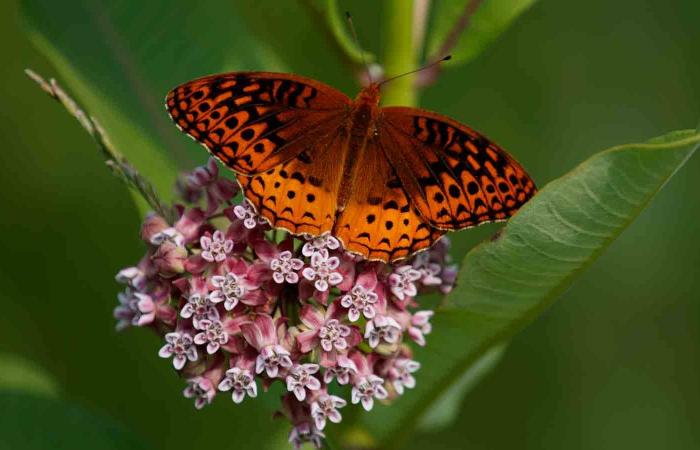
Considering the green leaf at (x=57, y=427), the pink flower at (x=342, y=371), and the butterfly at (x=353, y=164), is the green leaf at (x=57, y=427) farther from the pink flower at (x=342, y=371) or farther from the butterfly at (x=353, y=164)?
the butterfly at (x=353, y=164)

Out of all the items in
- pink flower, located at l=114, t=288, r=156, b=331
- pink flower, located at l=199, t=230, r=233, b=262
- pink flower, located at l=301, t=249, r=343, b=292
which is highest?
pink flower, located at l=199, t=230, r=233, b=262

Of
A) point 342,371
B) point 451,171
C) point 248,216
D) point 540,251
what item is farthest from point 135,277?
point 540,251

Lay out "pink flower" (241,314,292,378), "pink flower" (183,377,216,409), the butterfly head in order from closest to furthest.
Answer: "pink flower" (241,314,292,378), "pink flower" (183,377,216,409), the butterfly head

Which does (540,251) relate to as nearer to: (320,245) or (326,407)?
(320,245)

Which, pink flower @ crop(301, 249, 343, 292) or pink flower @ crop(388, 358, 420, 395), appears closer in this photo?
pink flower @ crop(301, 249, 343, 292)

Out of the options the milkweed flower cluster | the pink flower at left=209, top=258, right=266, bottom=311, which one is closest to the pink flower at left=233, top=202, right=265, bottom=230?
the milkweed flower cluster

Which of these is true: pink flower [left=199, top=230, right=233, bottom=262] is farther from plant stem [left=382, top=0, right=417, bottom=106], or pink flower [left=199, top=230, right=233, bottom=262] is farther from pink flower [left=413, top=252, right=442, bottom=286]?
plant stem [left=382, top=0, right=417, bottom=106]

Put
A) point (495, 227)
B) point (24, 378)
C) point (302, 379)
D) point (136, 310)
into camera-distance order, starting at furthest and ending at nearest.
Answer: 1. point (495, 227)
2. point (24, 378)
3. point (136, 310)
4. point (302, 379)
